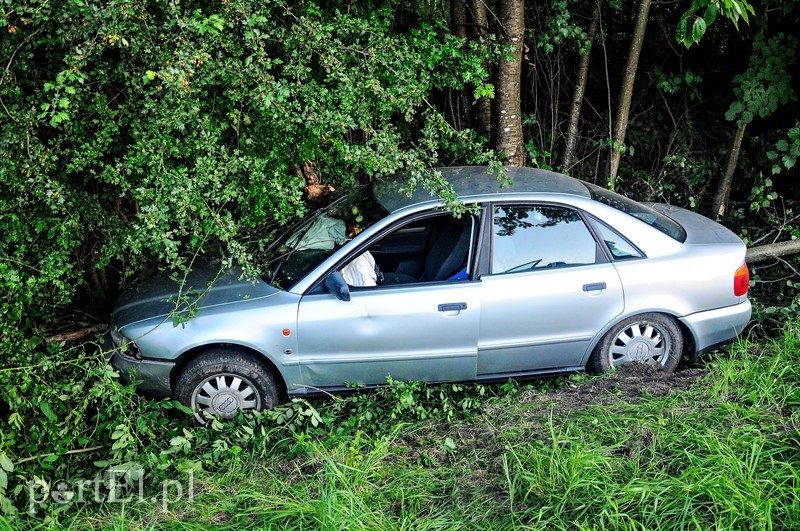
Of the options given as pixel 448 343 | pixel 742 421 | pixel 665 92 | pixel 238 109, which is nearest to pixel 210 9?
pixel 238 109

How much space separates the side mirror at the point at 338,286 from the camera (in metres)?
4.78

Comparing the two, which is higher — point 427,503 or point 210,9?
point 210,9

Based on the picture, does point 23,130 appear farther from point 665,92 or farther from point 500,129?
point 665,92

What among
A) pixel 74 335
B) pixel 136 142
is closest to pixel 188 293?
pixel 136 142

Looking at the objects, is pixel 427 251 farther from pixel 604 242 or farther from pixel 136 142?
pixel 136 142

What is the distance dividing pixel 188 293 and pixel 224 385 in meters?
0.67

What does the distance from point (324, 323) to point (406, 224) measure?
87 centimetres

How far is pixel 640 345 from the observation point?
526 cm

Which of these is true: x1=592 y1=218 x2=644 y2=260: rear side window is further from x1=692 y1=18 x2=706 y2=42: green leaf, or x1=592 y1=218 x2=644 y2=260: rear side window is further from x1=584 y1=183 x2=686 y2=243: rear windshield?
x1=692 y1=18 x2=706 y2=42: green leaf

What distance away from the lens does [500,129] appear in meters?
7.20

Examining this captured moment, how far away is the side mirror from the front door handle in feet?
2.08

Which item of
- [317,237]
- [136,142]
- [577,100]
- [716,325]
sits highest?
[577,100]

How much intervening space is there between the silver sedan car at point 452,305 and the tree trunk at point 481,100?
88.4 inches

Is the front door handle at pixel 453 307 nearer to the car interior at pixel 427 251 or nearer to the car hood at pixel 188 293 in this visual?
the car interior at pixel 427 251
